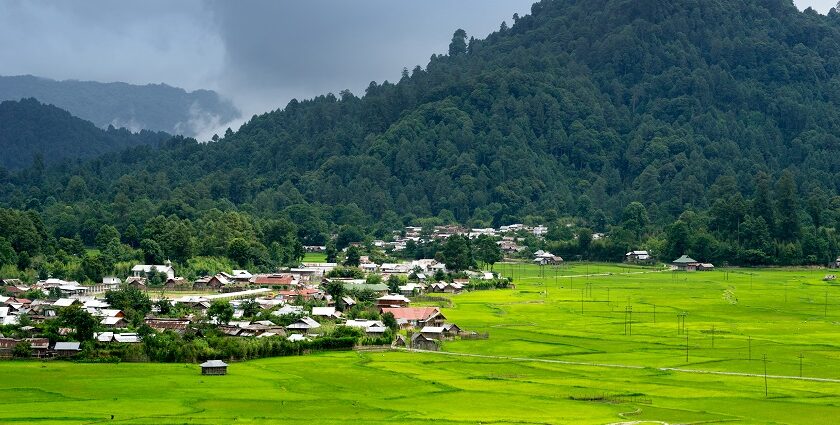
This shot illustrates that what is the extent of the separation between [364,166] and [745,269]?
75.0m

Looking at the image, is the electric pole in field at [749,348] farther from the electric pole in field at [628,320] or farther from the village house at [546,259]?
the village house at [546,259]

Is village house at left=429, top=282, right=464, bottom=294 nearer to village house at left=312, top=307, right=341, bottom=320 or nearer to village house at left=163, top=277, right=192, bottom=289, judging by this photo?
village house at left=163, top=277, right=192, bottom=289

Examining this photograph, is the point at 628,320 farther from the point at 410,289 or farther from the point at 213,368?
the point at 213,368

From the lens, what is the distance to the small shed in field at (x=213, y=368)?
53.2 m

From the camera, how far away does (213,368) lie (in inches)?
2098

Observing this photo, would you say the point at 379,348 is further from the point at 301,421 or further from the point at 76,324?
the point at 301,421

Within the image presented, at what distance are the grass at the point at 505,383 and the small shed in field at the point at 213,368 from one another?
0.45 meters

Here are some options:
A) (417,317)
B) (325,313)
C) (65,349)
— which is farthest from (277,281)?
(65,349)

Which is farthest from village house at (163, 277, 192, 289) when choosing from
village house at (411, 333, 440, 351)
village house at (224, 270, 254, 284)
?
village house at (411, 333, 440, 351)

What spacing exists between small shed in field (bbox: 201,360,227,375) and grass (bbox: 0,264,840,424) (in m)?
0.45

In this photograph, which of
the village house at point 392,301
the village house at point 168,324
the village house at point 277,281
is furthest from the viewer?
the village house at point 277,281

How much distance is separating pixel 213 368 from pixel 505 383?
12371 millimetres

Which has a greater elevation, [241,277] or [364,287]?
[241,277]

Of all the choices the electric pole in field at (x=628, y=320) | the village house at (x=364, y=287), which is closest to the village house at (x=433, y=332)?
the electric pole in field at (x=628, y=320)
